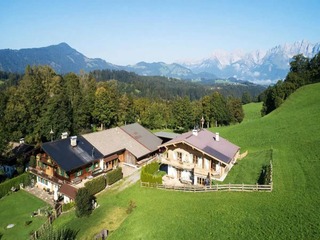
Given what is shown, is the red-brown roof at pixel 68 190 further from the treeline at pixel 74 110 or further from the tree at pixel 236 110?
the tree at pixel 236 110

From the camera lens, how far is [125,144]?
186ft

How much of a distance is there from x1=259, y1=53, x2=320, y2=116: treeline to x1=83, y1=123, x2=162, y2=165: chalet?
4985 centimetres

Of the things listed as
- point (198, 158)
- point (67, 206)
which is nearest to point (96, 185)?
point (67, 206)

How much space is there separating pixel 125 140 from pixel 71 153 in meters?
13.2

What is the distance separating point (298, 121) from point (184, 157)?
3010cm

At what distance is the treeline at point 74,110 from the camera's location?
215 feet

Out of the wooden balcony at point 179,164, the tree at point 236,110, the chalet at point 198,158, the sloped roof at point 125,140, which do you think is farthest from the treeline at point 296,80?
the wooden balcony at point 179,164

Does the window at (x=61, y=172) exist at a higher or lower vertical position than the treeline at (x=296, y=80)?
lower

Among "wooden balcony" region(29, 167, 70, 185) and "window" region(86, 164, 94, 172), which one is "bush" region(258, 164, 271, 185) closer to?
"window" region(86, 164, 94, 172)

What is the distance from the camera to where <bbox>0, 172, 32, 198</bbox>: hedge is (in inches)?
1785

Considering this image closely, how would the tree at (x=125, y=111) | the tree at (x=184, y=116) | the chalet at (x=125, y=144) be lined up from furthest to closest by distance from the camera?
the tree at (x=125, y=111), the tree at (x=184, y=116), the chalet at (x=125, y=144)

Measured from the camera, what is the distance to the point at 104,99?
81.1 meters

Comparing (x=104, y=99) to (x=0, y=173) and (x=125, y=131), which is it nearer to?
(x=125, y=131)

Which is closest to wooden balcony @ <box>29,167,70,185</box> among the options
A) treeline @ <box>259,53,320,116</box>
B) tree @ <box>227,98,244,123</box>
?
tree @ <box>227,98,244,123</box>
